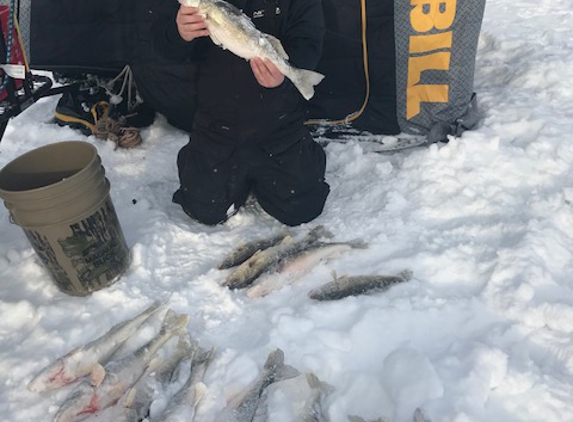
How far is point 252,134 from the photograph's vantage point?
3379mm

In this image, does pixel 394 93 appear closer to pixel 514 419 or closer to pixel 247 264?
pixel 247 264

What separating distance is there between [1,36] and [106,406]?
2324 mm

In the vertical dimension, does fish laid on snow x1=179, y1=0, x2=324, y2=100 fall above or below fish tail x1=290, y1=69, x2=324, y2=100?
above

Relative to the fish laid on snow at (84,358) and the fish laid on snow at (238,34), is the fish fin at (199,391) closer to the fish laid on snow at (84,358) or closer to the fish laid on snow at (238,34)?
the fish laid on snow at (84,358)

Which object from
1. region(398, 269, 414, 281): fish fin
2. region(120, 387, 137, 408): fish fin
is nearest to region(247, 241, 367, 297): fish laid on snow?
region(398, 269, 414, 281): fish fin

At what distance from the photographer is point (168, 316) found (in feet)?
9.25

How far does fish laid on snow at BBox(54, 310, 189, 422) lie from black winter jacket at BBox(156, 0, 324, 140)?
1472 millimetres

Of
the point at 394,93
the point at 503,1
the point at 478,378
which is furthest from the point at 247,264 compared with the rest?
the point at 503,1

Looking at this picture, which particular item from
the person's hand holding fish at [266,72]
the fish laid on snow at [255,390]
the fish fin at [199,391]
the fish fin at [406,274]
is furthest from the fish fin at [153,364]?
the person's hand holding fish at [266,72]

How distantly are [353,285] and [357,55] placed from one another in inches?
83.0

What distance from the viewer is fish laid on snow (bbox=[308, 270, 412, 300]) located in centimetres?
289

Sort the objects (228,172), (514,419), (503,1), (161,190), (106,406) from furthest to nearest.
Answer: (503,1) < (161,190) < (228,172) < (106,406) < (514,419)

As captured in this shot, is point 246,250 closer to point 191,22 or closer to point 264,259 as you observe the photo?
point 264,259

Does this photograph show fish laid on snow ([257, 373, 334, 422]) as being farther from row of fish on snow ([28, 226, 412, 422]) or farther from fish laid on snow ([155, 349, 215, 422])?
fish laid on snow ([155, 349, 215, 422])
